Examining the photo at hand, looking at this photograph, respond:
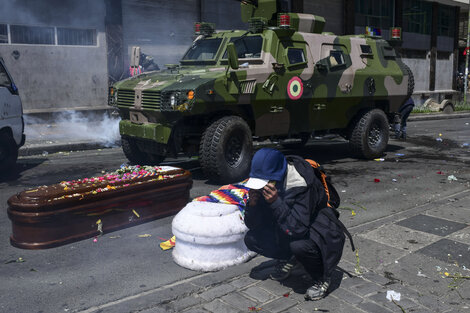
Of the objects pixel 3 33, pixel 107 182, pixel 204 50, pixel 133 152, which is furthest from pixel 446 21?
pixel 107 182

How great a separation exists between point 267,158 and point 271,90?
444 cm

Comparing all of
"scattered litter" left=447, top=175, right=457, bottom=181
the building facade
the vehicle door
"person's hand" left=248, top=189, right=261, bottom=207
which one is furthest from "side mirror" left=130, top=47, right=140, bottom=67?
"person's hand" left=248, top=189, right=261, bottom=207

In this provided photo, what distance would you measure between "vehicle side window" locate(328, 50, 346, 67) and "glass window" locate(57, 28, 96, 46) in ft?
28.4

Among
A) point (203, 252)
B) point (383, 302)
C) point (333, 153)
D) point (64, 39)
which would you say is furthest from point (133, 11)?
point (383, 302)

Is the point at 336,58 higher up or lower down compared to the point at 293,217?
higher up

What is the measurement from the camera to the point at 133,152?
8.20 metres

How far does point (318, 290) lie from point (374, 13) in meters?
23.4

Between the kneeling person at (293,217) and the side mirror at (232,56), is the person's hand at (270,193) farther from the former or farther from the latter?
the side mirror at (232,56)

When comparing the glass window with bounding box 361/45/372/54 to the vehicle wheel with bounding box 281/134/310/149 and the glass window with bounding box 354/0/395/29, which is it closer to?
the vehicle wheel with bounding box 281/134/310/149

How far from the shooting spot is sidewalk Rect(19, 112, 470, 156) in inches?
414

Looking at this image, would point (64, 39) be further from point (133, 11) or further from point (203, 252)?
point (203, 252)

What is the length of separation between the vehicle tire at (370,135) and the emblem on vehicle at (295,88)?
1801 mm

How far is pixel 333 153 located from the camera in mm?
10289

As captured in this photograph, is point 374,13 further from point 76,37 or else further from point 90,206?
point 90,206
